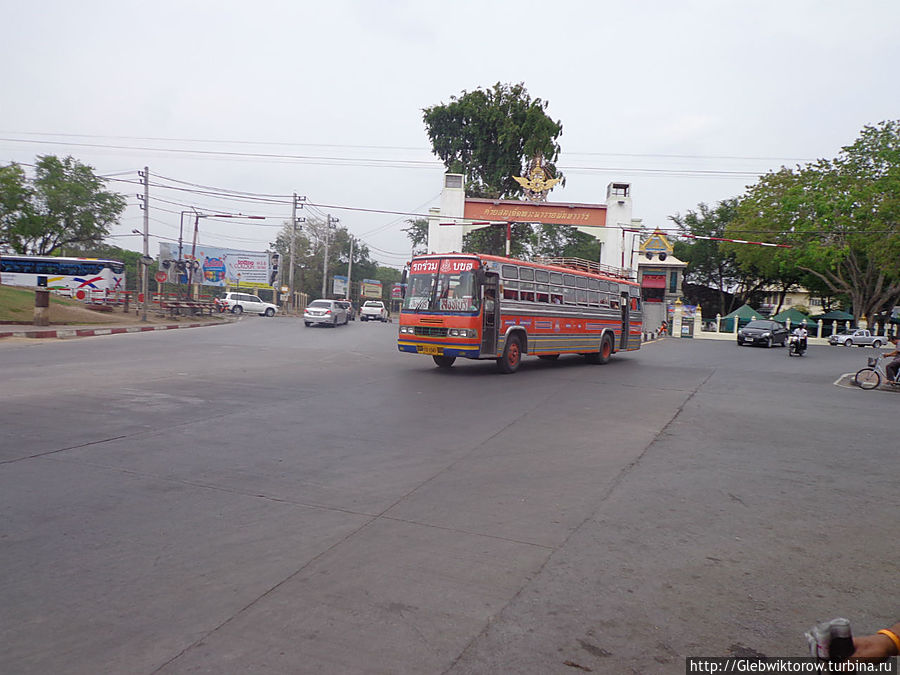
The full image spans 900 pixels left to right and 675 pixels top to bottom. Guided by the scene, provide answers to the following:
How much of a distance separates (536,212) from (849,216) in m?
22.0

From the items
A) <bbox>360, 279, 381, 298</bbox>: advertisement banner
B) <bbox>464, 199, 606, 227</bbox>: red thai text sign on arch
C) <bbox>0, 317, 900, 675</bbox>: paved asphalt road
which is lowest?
<bbox>0, 317, 900, 675</bbox>: paved asphalt road

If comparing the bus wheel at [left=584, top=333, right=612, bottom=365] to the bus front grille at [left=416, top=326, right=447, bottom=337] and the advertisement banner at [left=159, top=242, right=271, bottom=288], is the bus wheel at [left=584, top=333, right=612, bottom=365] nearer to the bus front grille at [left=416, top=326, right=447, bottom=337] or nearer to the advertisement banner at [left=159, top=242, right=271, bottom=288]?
the bus front grille at [left=416, top=326, right=447, bottom=337]

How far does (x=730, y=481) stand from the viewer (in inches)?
233

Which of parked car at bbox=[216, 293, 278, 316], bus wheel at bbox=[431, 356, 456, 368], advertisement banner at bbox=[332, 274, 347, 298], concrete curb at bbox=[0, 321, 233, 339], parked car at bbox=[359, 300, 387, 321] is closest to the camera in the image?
bus wheel at bbox=[431, 356, 456, 368]

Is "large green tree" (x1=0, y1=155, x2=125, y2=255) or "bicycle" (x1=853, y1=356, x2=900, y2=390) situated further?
"large green tree" (x1=0, y1=155, x2=125, y2=255)

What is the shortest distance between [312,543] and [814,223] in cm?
4693

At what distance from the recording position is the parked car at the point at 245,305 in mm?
46062

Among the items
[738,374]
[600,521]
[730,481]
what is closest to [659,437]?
[730,481]

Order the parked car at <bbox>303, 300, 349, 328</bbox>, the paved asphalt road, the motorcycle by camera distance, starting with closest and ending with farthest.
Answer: the paved asphalt road, the motorcycle, the parked car at <bbox>303, 300, 349, 328</bbox>

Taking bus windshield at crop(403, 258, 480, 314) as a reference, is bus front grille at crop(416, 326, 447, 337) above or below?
below

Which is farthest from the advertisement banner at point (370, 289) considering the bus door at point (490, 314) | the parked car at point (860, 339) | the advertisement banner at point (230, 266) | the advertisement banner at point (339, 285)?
the bus door at point (490, 314)

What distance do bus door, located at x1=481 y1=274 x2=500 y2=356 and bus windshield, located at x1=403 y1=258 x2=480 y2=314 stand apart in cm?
25

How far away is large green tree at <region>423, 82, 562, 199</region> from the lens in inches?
1722

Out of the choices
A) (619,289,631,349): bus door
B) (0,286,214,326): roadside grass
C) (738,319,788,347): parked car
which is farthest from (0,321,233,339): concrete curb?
(738,319,788,347): parked car
